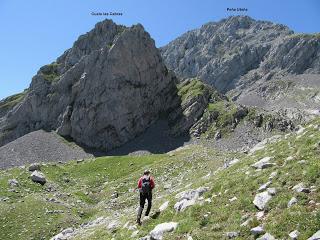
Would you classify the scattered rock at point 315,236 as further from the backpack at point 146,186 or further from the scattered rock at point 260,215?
the backpack at point 146,186

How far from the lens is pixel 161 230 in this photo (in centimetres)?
2159

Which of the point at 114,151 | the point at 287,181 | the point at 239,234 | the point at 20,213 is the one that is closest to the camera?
the point at 239,234

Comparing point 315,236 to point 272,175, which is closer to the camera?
point 315,236

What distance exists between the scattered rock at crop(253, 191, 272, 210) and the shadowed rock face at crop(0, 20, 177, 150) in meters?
133

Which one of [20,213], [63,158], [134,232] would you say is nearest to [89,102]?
[63,158]

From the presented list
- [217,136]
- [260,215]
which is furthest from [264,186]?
Answer: [217,136]

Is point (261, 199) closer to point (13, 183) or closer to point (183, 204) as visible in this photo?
point (183, 204)

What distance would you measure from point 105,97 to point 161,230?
13719cm

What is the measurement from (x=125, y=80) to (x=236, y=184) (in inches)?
5485

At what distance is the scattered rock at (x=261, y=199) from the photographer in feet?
63.3

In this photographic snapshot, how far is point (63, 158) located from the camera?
130 m

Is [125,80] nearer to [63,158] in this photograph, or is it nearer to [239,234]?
[63,158]

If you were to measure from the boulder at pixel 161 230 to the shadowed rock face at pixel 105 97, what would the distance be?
130 m

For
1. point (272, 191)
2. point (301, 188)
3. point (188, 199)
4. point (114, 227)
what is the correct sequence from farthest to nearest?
point (114, 227) < point (188, 199) < point (272, 191) < point (301, 188)
